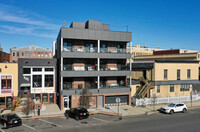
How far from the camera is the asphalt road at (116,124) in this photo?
19281 mm

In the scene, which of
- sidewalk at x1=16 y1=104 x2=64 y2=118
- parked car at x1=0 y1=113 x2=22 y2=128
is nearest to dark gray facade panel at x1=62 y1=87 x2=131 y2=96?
sidewalk at x1=16 y1=104 x2=64 y2=118

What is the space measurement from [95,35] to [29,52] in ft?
172

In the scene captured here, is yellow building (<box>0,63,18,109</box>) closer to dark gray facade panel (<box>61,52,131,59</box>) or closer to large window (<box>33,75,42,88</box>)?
large window (<box>33,75,42,88</box>)

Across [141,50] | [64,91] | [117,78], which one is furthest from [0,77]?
[141,50]

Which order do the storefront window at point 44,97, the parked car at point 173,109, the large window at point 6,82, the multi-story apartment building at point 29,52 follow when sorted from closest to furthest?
1. the parked car at point 173,109
2. the large window at point 6,82
3. the storefront window at point 44,97
4. the multi-story apartment building at point 29,52

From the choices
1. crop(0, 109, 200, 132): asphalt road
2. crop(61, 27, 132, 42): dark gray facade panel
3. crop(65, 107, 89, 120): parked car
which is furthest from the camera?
crop(61, 27, 132, 42): dark gray facade panel

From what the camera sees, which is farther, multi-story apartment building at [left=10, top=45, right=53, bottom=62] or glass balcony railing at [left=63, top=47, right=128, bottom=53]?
multi-story apartment building at [left=10, top=45, right=53, bottom=62]

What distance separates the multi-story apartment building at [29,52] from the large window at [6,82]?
142 feet

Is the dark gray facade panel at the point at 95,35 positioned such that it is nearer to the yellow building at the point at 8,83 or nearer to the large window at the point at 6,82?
the yellow building at the point at 8,83

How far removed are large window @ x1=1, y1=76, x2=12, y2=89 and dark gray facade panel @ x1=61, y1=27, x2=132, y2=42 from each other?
11.9 metres

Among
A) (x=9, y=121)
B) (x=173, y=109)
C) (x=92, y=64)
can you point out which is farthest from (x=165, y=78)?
(x=9, y=121)

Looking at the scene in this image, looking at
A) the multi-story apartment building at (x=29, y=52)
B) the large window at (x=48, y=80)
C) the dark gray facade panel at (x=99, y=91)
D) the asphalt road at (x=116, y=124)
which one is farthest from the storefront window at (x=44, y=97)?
the multi-story apartment building at (x=29, y=52)

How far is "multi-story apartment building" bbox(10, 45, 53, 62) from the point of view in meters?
71.2

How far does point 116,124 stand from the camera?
838 inches
